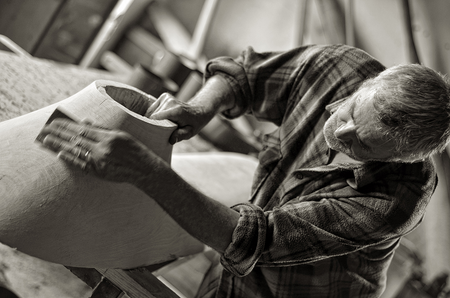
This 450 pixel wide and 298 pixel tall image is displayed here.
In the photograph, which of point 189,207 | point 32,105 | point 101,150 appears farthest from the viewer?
point 32,105

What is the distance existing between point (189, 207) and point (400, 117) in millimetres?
561

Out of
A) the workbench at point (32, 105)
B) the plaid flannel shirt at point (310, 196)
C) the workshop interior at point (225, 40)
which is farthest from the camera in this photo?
the workshop interior at point (225, 40)

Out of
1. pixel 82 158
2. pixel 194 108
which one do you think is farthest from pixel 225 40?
pixel 82 158

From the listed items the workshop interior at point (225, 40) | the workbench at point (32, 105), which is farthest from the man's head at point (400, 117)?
the workshop interior at point (225, 40)

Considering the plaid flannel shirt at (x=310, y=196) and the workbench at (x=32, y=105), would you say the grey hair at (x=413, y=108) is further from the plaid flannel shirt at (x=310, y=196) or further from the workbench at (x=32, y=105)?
the workbench at (x=32, y=105)

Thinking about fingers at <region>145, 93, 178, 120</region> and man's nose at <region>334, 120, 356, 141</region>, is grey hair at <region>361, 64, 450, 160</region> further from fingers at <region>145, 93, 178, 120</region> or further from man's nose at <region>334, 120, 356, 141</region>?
fingers at <region>145, 93, 178, 120</region>

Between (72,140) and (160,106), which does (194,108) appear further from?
(72,140)

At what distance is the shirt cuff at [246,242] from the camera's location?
3.10 feet

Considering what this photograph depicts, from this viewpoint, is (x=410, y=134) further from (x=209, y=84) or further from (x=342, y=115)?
(x=209, y=84)

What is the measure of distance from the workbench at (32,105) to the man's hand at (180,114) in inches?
21.3

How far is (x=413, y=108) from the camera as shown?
3.03 ft

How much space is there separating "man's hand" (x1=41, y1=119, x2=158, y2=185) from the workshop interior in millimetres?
1168

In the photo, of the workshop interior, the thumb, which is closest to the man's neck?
the thumb

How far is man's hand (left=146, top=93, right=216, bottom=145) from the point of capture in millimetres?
1118
